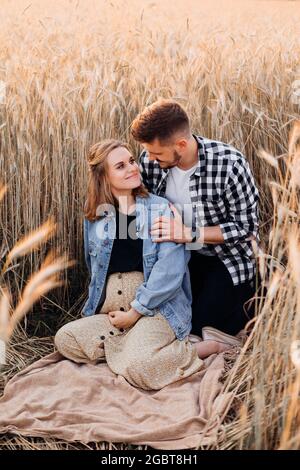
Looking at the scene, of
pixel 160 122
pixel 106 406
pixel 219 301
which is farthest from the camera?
pixel 219 301

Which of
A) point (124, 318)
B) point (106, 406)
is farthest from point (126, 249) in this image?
point (106, 406)

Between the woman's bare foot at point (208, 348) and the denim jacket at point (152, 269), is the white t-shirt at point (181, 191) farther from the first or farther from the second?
the woman's bare foot at point (208, 348)

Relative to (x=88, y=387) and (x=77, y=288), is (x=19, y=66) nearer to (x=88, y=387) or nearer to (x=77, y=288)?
(x=77, y=288)

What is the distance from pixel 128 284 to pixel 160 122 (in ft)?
1.86

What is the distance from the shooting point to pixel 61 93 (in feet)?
8.71

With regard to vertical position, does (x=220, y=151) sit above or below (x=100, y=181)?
above

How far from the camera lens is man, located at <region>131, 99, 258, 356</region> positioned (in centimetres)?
223

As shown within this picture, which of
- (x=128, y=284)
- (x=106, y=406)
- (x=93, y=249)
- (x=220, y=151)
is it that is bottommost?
(x=106, y=406)

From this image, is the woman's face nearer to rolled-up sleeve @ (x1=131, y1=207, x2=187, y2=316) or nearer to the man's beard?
the man's beard

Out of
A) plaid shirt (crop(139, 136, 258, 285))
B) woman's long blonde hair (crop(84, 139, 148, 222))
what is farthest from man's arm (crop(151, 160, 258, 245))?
woman's long blonde hair (crop(84, 139, 148, 222))

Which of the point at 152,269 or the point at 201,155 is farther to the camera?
the point at 201,155

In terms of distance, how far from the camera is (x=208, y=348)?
2.31 m

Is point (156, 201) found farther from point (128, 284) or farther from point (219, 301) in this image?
point (219, 301)
